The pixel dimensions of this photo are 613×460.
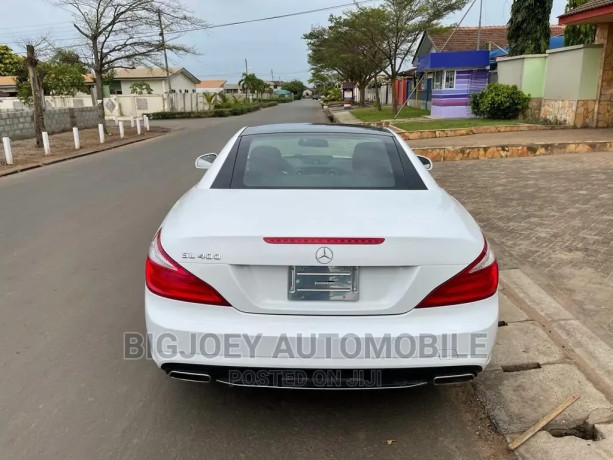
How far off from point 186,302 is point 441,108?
2368 centimetres

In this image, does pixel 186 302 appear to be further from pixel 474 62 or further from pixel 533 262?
pixel 474 62

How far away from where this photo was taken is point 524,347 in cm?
347

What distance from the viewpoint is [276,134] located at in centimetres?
394

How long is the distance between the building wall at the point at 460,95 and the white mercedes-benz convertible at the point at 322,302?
23086mm

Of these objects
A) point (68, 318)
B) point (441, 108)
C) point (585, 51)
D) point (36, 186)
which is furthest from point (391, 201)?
point (441, 108)

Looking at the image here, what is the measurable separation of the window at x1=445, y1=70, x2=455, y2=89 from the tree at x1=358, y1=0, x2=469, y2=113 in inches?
166

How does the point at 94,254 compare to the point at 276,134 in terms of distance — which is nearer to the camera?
the point at 276,134

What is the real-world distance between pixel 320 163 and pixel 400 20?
84.0 feet

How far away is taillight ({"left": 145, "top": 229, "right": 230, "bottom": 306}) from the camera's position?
96.4 inches

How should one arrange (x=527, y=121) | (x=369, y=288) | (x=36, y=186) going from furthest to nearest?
(x=527, y=121) → (x=36, y=186) → (x=369, y=288)

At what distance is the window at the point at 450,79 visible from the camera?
24406 mm

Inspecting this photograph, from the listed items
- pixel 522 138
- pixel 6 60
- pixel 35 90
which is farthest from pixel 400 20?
pixel 6 60

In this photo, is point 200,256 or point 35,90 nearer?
point 200,256

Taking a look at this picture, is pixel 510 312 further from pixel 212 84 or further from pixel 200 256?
pixel 212 84
